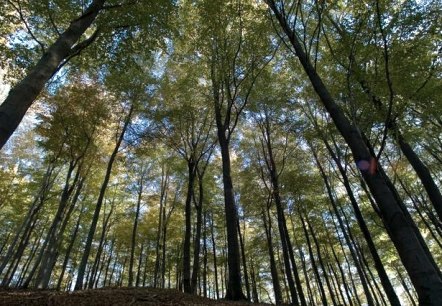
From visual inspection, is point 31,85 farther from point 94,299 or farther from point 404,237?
point 404,237

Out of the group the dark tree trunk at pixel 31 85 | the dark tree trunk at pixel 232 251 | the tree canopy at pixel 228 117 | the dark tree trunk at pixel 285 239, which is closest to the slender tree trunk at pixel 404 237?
the tree canopy at pixel 228 117

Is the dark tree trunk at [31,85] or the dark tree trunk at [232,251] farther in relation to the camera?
the dark tree trunk at [232,251]

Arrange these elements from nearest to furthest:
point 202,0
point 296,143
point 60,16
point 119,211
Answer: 1. point 60,16
2. point 202,0
3. point 296,143
4. point 119,211

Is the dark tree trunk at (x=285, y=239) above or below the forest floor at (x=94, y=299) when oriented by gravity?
above

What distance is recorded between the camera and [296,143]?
1808 centimetres

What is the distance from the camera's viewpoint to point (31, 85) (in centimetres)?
433

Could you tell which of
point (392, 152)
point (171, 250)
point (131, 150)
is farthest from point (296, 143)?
point (171, 250)

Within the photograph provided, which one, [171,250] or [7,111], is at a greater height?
[171,250]

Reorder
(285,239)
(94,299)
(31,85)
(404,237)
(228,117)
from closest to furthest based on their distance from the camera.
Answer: (404,237)
(31,85)
(94,299)
(228,117)
(285,239)

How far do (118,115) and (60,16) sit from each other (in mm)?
6816

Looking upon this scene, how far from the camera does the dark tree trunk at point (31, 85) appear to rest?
12.2 ft

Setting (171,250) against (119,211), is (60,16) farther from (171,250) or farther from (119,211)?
(171,250)

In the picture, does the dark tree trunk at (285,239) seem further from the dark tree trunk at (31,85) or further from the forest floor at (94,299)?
the dark tree trunk at (31,85)

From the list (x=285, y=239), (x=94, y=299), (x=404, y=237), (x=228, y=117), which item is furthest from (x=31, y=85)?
(x=285, y=239)
